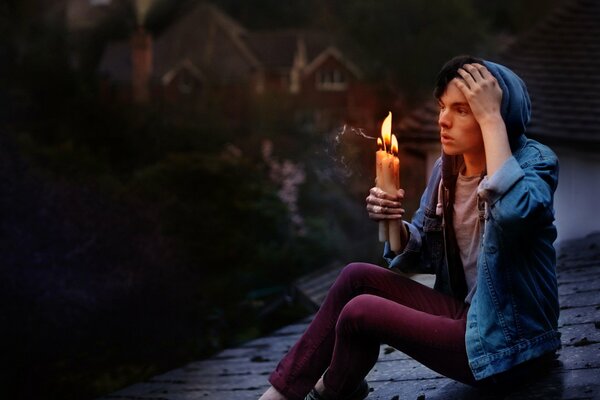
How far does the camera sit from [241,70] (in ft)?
90.5

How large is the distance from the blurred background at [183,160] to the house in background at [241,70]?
0.19 feet

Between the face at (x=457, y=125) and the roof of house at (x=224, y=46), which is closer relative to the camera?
the face at (x=457, y=125)

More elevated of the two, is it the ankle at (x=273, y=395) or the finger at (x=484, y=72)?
the finger at (x=484, y=72)

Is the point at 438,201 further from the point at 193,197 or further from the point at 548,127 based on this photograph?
the point at 193,197

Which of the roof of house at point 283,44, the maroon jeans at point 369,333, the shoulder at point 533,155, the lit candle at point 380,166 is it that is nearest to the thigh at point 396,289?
the maroon jeans at point 369,333

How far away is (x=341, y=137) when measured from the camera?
3.94 m

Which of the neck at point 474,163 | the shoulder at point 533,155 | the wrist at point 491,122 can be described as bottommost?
the neck at point 474,163

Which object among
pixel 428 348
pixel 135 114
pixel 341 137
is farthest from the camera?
pixel 135 114

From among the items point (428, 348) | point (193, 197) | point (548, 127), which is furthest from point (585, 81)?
point (428, 348)

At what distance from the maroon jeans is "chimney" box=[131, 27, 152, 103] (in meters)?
20.9

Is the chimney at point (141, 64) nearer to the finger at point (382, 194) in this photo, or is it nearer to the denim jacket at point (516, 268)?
the finger at point (382, 194)

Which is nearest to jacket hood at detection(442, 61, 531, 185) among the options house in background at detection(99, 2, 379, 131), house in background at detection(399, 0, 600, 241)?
house in background at detection(399, 0, 600, 241)

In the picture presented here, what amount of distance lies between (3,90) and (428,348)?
1738 centimetres

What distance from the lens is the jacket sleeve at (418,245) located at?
3914mm
